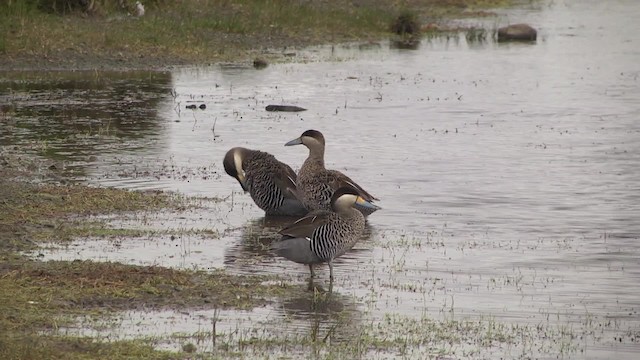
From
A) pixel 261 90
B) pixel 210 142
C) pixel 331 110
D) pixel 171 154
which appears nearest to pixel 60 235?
pixel 171 154

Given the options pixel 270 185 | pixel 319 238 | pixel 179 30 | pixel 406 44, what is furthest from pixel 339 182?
pixel 406 44

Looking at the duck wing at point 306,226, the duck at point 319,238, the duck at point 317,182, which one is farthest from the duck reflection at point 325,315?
the duck at point 317,182

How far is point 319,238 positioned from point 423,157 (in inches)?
308

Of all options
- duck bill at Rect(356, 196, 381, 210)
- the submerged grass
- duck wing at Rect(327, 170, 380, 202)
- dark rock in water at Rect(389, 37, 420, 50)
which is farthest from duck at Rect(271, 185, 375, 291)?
dark rock in water at Rect(389, 37, 420, 50)

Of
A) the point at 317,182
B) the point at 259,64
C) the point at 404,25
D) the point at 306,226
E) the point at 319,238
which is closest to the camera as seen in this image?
the point at 319,238

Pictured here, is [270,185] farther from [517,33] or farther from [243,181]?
[517,33]

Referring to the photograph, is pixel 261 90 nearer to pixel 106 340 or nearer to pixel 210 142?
pixel 210 142

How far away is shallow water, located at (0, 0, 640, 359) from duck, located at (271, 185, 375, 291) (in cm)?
28

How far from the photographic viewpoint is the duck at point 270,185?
15109 millimetres

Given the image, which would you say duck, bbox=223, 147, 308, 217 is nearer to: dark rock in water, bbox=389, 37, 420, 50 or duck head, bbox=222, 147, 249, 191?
duck head, bbox=222, 147, 249, 191

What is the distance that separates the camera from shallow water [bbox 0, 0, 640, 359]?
39.3 feet

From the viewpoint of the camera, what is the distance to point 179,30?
29.9m

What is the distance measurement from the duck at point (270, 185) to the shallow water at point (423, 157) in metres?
0.26

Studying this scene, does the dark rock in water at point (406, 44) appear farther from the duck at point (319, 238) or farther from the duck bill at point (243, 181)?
the duck at point (319, 238)
